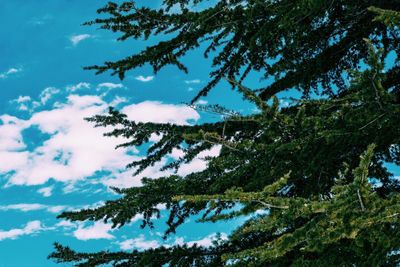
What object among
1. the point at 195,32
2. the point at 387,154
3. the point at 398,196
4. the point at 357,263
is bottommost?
the point at 357,263

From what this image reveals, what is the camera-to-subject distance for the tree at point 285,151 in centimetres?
219

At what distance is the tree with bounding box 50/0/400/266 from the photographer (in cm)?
219

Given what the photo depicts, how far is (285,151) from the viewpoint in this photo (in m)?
3.46

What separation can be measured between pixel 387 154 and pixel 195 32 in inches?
111

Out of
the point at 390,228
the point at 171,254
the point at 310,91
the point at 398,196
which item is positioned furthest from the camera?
the point at 310,91

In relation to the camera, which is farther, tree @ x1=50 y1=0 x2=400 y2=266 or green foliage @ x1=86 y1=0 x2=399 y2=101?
green foliage @ x1=86 y1=0 x2=399 y2=101

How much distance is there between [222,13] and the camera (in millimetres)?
4547

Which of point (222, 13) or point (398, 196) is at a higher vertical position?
point (222, 13)

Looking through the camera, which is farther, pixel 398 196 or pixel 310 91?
pixel 310 91

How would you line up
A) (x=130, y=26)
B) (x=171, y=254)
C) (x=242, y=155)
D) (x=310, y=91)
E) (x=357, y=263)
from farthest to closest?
(x=310, y=91) < (x=130, y=26) < (x=171, y=254) < (x=242, y=155) < (x=357, y=263)

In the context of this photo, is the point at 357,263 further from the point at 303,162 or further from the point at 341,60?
the point at 341,60

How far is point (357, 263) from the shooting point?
261cm

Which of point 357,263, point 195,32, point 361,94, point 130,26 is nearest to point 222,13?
point 195,32

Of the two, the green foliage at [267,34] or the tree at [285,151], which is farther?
the green foliage at [267,34]
